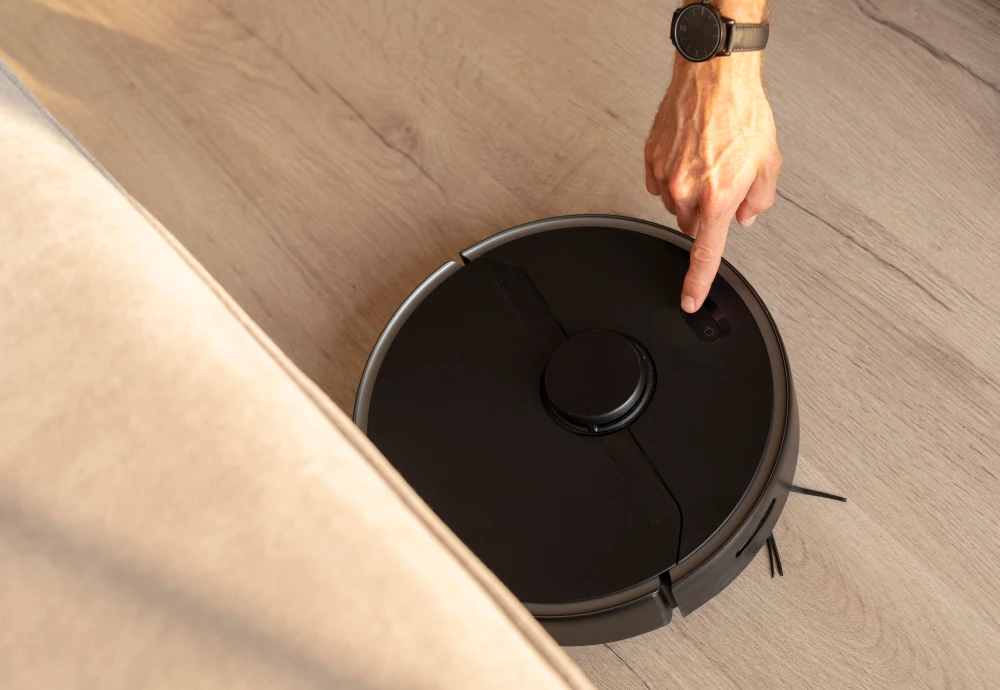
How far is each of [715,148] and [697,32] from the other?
9cm

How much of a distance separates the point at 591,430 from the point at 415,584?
38 cm

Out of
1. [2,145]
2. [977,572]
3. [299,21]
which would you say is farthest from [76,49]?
[977,572]

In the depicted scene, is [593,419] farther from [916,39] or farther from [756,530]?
[916,39]

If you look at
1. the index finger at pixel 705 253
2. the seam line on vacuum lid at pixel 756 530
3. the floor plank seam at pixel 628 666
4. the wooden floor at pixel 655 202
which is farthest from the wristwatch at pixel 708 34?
the floor plank seam at pixel 628 666

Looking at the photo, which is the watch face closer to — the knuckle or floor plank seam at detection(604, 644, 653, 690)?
the knuckle

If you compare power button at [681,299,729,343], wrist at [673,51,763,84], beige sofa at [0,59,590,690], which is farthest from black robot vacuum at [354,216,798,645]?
beige sofa at [0,59,590,690]

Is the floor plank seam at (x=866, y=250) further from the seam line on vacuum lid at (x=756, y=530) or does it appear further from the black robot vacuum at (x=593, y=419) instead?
the seam line on vacuum lid at (x=756, y=530)

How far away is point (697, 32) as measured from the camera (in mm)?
557

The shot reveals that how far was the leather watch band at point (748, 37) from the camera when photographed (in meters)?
0.55

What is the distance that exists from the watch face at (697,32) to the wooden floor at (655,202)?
0.24 m

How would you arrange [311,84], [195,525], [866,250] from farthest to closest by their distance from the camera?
1. [311,84]
2. [866,250]
3. [195,525]

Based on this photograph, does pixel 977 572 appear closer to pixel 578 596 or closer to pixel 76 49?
pixel 578 596

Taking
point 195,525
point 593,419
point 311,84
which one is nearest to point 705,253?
point 593,419

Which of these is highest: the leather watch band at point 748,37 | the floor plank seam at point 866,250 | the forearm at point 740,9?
the forearm at point 740,9
